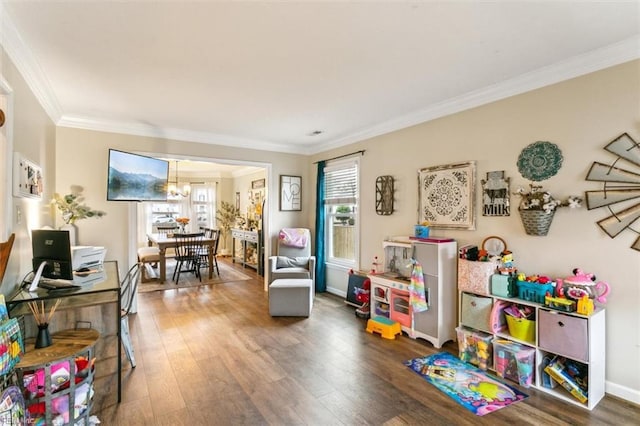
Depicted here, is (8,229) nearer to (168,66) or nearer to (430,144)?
(168,66)

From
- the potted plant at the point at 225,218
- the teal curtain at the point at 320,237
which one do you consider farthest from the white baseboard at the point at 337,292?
the potted plant at the point at 225,218

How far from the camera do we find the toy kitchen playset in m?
2.99

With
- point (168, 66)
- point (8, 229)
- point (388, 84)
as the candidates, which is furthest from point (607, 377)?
point (8, 229)

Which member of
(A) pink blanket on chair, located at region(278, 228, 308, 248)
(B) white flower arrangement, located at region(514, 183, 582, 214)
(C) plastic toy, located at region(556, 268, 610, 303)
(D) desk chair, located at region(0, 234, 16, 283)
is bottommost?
(C) plastic toy, located at region(556, 268, 610, 303)

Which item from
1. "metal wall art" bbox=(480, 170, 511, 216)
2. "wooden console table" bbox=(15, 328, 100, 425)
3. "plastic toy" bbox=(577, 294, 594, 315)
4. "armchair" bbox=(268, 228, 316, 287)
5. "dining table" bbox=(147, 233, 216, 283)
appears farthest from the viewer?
"dining table" bbox=(147, 233, 216, 283)

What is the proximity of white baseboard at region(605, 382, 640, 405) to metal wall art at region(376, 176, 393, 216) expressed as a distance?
2421mm

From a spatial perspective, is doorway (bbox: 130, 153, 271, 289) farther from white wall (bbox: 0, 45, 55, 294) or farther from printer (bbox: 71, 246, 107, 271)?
white wall (bbox: 0, 45, 55, 294)

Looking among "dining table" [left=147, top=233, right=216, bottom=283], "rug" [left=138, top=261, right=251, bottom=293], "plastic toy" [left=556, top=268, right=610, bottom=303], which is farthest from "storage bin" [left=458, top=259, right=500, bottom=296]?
"dining table" [left=147, top=233, right=216, bottom=283]

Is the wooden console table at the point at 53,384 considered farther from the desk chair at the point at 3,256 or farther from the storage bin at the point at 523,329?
the storage bin at the point at 523,329

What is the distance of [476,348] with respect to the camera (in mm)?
2637

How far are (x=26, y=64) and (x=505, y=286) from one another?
4124 millimetres

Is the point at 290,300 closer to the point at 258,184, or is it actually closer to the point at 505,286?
the point at 505,286

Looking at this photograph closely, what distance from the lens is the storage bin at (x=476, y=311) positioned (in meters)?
2.62

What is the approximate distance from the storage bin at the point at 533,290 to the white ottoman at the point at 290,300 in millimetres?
2267
